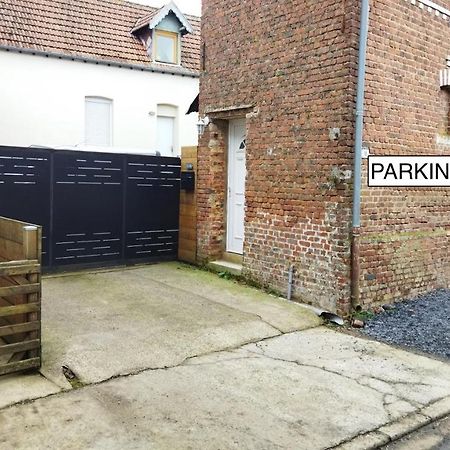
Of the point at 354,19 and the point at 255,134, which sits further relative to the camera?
the point at 255,134

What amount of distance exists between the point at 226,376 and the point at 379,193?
3649 millimetres

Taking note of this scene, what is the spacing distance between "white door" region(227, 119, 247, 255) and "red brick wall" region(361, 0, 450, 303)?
2557mm

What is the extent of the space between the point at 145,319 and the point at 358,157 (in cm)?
341

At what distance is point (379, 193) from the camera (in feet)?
24.2

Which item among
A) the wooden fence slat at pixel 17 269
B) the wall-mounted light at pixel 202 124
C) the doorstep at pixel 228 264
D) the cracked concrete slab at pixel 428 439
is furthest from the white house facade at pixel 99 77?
the cracked concrete slab at pixel 428 439

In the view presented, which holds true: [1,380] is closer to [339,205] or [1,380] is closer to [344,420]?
[344,420]

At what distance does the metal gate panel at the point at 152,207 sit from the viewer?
A: 987cm

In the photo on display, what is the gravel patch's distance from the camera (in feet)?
20.4

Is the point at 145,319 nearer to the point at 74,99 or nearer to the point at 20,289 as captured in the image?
the point at 20,289

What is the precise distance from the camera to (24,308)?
4742 millimetres

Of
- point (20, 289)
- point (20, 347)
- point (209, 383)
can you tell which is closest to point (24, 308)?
point (20, 289)

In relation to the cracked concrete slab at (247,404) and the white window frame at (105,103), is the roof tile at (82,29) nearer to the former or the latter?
the white window frame at (105,103)

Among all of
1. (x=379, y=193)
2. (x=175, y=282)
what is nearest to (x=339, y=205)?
(x=379, y=193)

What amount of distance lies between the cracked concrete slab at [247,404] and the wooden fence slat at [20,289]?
3.15ft
